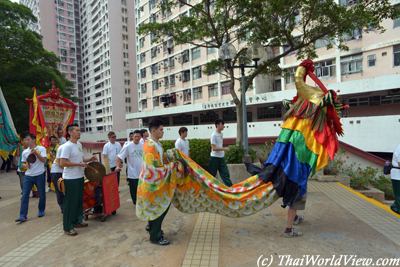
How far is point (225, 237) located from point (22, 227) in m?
3.95

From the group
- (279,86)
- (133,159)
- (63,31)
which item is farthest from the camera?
(63,31)

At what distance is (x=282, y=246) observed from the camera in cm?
387

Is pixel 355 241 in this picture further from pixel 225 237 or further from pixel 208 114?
pixel 208 114

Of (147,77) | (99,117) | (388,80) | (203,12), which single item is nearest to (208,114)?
(147,77)

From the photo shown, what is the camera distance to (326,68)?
70.9 feet

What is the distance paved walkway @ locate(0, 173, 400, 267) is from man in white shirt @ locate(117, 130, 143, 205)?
73 centimetres

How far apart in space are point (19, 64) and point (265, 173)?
1918 cm

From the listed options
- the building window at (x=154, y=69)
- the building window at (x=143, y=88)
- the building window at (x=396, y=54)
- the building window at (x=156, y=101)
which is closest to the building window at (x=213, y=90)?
the building window at (x=156, y=101)

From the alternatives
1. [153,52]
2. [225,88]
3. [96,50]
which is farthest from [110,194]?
[96,50]

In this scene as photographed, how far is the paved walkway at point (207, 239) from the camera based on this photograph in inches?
143

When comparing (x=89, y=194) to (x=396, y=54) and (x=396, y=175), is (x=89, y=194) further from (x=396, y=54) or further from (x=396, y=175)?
(x=396, y=54)

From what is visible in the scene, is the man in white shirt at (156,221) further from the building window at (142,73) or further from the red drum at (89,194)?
the building window at (142,73)

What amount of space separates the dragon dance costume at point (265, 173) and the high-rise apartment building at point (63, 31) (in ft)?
236

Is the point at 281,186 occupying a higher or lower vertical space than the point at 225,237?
higher
